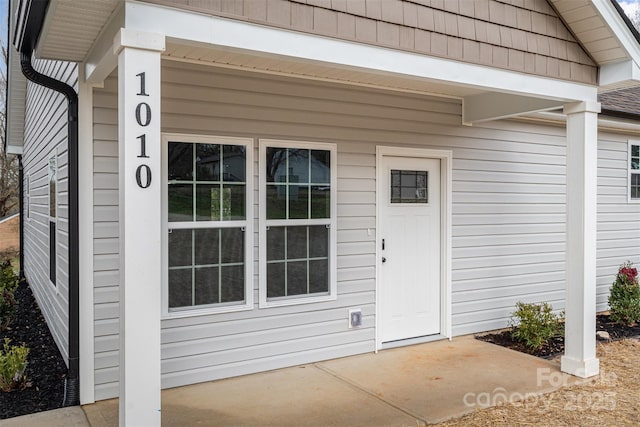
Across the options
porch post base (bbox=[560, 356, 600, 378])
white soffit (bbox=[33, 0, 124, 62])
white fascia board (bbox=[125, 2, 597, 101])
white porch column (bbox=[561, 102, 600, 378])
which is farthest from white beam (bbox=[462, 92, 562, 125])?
→ white soffit (bbox=[33, 0, 124, 62])

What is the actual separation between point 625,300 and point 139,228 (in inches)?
257

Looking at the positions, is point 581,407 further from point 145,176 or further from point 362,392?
point 145,176

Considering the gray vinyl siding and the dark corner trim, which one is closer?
the dark corner trim

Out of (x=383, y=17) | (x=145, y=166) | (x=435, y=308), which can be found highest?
(x=383, y=17)

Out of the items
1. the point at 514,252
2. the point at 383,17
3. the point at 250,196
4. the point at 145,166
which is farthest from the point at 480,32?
the point at 514,252

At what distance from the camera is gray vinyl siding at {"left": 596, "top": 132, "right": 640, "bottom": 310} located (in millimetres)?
7730

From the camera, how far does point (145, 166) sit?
2770mm

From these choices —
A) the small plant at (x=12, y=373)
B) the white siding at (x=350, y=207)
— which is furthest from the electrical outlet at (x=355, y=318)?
the small plant at (x=12, y=373)

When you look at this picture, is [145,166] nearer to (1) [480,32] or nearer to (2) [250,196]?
(2) [250,196]

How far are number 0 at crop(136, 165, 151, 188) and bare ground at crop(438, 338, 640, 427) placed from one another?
2681mm

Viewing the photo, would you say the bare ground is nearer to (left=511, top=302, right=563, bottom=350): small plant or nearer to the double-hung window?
(left=511, top=302, right=563, bottom=350): small plant

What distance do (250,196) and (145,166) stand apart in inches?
81.0

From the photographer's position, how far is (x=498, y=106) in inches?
223

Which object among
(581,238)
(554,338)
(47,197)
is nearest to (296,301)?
(581,238)
